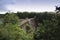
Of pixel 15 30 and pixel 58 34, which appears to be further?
pixel 15 30

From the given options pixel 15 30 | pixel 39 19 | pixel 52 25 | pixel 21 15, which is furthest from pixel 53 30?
pixel 21 15

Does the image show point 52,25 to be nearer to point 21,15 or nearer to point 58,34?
point 58,34

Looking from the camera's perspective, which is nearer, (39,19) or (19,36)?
(19,36)

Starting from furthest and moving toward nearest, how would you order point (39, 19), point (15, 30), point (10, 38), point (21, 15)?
1. point (21, 15)
2. point (39, 19)
3. point (15, 30)
4. point (10, 38)

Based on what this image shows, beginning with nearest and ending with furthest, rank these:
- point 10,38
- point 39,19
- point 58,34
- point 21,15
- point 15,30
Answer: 1. point 58,34
2. point 10,38
3. point 15,30
4. point 39,19
5. point 21,15

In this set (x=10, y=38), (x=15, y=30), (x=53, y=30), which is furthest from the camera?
(x=15, y=30)

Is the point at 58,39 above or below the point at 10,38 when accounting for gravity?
above

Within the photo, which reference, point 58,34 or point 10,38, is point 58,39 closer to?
point 58,34

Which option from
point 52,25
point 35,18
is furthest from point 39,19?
point 52,25

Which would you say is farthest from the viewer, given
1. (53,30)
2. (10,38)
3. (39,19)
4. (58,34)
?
(39,19)
